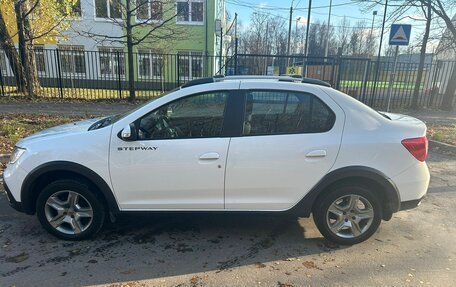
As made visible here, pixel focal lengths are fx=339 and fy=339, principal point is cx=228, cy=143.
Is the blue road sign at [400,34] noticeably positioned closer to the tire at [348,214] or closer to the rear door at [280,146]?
the rear door at [280,146]

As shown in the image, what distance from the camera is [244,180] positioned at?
340cm

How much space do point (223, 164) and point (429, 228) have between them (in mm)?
2699

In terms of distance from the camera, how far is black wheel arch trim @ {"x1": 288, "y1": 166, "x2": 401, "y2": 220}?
3387 mm

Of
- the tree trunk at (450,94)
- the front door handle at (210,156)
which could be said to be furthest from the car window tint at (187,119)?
the tree trunk at (450,94)

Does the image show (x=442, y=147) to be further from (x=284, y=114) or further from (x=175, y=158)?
(x=175, y=158)

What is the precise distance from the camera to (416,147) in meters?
3.44

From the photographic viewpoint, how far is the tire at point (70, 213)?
3529mm

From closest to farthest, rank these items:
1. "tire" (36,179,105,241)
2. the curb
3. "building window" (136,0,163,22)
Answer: "tire" (36,179,105,241)
the curb
"building window" (136,0,163,22)

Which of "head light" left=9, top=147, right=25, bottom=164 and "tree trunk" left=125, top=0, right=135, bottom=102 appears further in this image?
"tree trunk" left=125, top=0, right=135, bottom=102

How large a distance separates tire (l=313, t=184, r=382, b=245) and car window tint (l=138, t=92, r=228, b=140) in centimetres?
135

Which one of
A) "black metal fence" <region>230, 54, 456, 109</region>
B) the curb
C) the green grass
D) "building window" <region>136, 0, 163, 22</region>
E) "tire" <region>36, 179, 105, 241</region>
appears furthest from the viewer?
"building window" <region>136, 0, 163, 22</region>

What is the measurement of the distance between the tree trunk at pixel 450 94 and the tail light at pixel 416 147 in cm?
1363

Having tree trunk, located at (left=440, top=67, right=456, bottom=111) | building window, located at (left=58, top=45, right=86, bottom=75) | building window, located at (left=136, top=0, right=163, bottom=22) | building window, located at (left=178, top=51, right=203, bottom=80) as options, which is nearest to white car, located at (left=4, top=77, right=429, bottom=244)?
building window, located at (left=136, top=0, right=163, bottom=22)

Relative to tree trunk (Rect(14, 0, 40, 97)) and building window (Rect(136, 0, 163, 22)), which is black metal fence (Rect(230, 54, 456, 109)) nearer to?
building window (Rect(136, 0, 163, 22))
